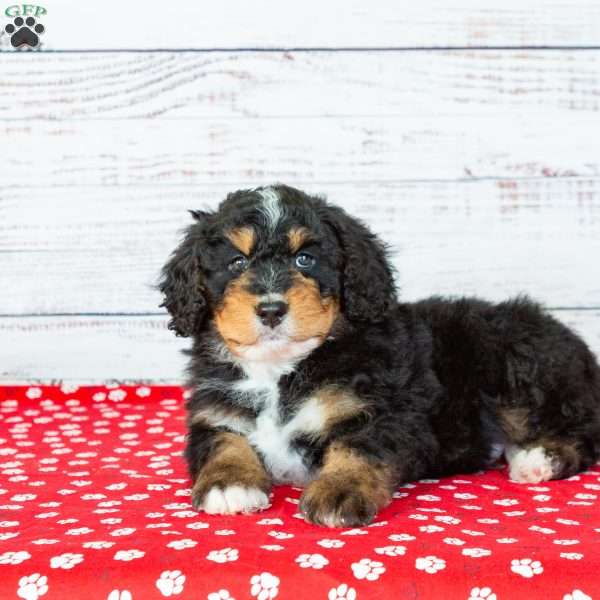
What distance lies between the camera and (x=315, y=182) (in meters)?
5.13

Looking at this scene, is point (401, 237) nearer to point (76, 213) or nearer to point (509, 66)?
point (509, 66)

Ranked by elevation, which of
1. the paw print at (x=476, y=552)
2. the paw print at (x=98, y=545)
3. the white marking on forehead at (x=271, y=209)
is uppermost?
the white marking on forehead at (x=271, y=209)

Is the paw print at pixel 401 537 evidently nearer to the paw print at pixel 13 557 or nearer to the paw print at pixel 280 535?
the paw print at pixel 280 535

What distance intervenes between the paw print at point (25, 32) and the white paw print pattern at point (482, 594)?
3.23 m

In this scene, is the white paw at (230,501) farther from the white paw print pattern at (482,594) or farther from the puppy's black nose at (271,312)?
the white paw print pattern at (482,594)

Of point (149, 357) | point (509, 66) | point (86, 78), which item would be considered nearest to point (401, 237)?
point (509, 66)

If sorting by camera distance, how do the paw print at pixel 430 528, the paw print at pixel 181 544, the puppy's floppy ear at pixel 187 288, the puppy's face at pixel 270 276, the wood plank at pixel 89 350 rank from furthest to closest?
the wood plank at pixel 89 350
the puppy's floppy ear at pixel 187 288
the puppy's face at pixel 270 276
the paw print at pixel 430 528
the paw print at pixel 181 544

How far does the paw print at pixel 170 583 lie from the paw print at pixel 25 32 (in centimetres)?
285

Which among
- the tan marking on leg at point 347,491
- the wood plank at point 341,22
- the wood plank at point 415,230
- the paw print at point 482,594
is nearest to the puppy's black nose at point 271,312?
the tan marking on leg at point 347,491

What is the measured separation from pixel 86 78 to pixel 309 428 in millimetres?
2642

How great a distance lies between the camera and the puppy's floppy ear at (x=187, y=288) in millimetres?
3406

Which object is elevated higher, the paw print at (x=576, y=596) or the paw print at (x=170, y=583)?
the paw print at (x=170, y=583)

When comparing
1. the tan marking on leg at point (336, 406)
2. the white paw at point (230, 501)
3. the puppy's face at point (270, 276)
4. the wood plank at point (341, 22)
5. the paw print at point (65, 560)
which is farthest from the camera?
the wood plank at point (341, 22)

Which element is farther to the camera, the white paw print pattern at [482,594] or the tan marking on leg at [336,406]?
the tan marking on leg at [336,406]
